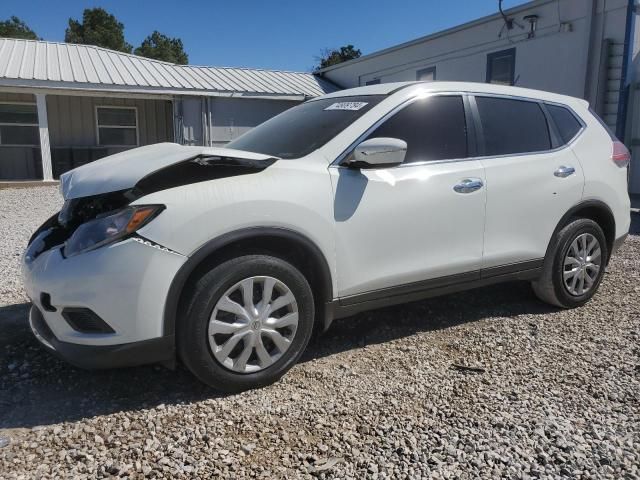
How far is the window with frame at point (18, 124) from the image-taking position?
54.0 feet

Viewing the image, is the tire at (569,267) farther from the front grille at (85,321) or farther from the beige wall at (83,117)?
the beige wall at (83,117)

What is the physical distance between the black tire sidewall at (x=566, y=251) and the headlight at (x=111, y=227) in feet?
10.1

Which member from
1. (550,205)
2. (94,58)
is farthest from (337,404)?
(94,58)

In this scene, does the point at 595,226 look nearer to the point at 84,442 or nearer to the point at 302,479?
the point at 302,479

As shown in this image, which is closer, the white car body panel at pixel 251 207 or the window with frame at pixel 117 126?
the white car body panel at pixel 251 207

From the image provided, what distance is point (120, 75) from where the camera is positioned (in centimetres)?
1588

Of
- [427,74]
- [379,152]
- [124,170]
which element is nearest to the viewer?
[124,170]

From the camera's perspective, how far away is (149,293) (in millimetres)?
2605

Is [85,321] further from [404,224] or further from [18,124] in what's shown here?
[18,124]

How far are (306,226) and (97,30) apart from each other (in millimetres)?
52530

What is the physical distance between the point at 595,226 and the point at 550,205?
62cm

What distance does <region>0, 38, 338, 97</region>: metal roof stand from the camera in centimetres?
1460

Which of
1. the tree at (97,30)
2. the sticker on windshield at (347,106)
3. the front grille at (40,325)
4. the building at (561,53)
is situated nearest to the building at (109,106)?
the building at (561,53)

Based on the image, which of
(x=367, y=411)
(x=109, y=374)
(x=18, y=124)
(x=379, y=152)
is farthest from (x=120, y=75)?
(x=367, y=411)
